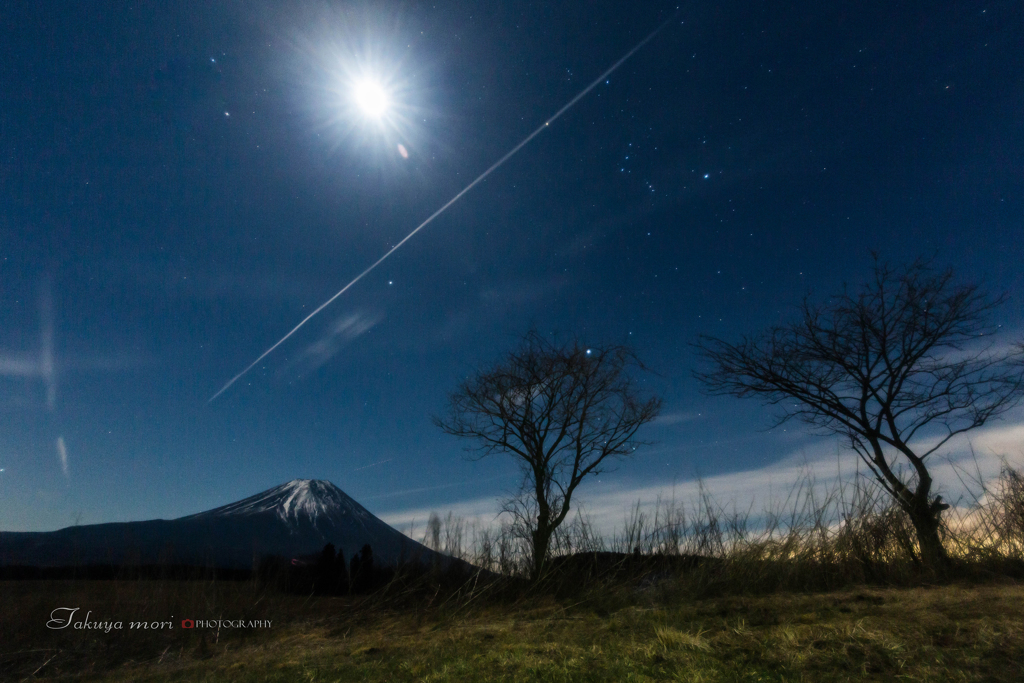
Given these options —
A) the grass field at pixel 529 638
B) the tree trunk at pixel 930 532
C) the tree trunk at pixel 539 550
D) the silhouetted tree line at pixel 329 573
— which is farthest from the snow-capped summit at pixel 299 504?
the tree trunk at pixel 930 532

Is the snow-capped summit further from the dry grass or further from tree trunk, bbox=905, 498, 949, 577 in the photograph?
tree trunk, bbox=905, 498, 949, 577

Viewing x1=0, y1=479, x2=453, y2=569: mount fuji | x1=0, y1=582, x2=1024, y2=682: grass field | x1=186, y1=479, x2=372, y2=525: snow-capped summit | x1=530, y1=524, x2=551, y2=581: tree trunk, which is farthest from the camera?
x1=186, y1=479, x2=372, y2=525: snow-capped summit

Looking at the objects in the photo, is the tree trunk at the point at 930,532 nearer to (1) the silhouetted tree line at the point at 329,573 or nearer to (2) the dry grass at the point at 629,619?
(2) the dry grass at the point at 629,619

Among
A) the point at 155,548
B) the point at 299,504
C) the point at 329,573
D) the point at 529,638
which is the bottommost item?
the point at 529,638

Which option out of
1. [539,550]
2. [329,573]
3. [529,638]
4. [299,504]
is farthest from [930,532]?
[299,504]

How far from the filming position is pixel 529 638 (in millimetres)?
3727

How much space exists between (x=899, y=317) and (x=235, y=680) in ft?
34.6

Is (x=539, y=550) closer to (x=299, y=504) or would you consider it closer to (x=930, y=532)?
(x=930, y=532)

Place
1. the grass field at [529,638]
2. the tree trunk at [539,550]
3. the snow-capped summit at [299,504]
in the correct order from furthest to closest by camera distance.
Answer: the snow-capped summit at [299,504] → the tree trunk at [539,550] → the grass field at [529,638]

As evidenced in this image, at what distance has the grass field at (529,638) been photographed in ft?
8.52

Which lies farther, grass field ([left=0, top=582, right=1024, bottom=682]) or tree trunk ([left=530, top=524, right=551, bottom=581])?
tree trunk ([left=530, top=524, right=551, bottom=581])

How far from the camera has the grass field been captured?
2598 millimetres

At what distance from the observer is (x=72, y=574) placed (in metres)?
6.34

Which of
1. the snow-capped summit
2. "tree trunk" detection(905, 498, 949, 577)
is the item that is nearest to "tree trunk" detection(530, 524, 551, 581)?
"tree trunk" detection(905, 498, 949, 577)
